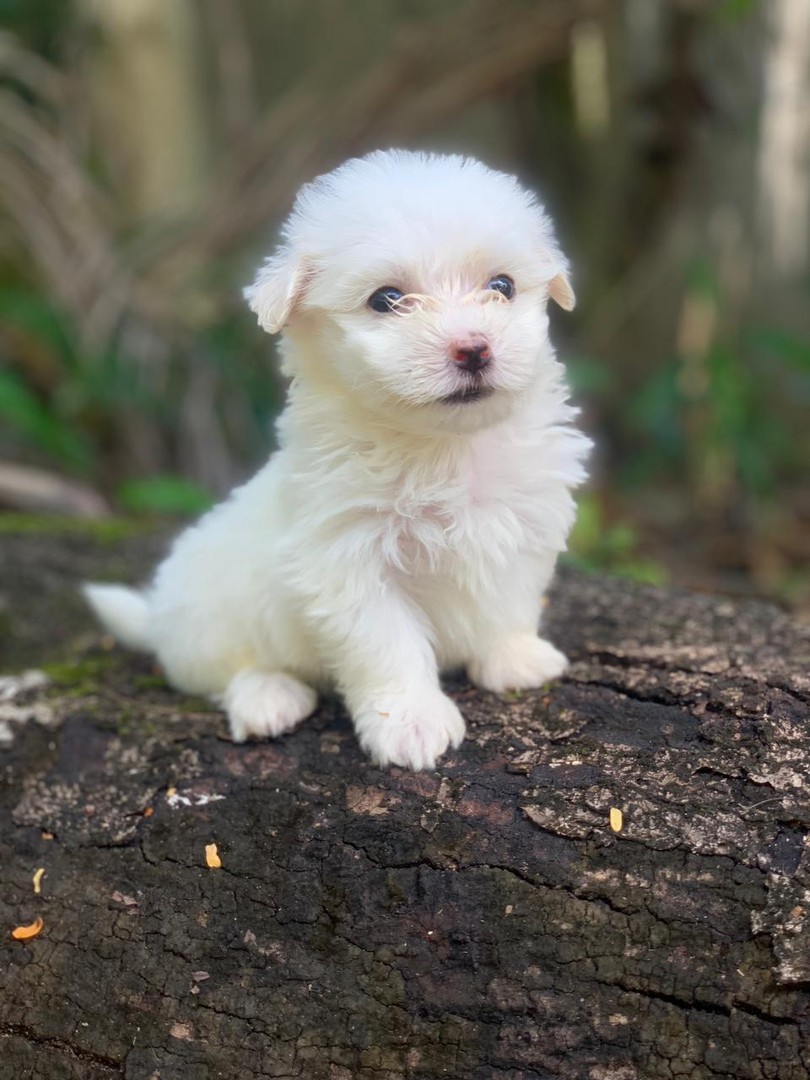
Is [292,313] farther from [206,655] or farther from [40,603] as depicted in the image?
[40,603]

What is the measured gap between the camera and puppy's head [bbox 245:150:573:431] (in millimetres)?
2324

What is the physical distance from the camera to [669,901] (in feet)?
7.34

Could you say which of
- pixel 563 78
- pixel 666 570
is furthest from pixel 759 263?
pixel 666 570

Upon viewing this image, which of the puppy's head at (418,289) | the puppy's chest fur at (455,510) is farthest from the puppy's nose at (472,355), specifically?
the puppy's chest fur at (455,510)

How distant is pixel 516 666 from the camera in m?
2.93

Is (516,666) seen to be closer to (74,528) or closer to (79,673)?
(79,673)

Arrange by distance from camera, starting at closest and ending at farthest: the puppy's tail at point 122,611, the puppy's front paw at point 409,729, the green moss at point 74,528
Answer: the puppy's front paw at point 409,729 → the puppy's tail at point 122,611 → the green moss at point 74,528

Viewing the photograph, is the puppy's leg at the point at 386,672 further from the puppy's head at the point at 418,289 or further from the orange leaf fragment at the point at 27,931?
the orange leaf fragment at the point at 27,931

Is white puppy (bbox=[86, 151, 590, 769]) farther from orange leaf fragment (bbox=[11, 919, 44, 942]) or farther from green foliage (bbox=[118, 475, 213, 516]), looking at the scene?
green foliage (bbox=[118, 475, 213, 516])

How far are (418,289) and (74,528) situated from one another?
3192 millimetres

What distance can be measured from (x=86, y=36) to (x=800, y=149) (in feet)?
18.5

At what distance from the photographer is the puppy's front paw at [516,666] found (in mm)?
2928

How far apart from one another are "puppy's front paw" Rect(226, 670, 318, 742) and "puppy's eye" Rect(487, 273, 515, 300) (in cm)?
133

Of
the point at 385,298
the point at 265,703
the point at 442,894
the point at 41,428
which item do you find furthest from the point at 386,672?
the point at 41,428
